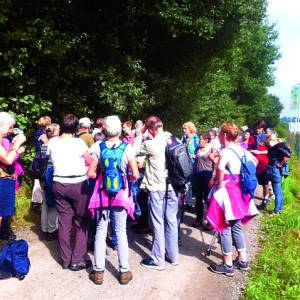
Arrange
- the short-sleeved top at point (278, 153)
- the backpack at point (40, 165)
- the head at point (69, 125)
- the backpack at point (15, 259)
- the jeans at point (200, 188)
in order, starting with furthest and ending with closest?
1. the short-sleeved top at point (278, 153)
2. the jeans at point (200, 188)
3. the backpack at point (40, 165)
4. the head at point (69, 125)
5. the backpack at point (15, 259)

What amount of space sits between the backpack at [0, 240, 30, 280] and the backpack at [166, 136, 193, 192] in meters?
1.95

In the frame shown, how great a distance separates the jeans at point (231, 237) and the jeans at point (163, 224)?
0.63 metres

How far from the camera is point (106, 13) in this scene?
11062 mm

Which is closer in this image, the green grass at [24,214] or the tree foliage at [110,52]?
the green grass at [24,214]

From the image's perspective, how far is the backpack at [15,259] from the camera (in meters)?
4.57

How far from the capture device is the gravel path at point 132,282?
14.5 ft

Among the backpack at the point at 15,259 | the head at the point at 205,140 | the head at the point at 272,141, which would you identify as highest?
the head at the point at 205,140

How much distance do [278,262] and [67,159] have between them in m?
3.18

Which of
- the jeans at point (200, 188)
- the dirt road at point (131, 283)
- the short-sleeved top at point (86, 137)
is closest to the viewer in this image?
the dirt road at point (131, 283)

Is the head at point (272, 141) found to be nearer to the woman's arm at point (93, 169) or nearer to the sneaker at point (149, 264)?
the sneaker at point (149, 264)

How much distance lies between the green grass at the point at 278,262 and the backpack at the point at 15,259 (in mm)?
2553

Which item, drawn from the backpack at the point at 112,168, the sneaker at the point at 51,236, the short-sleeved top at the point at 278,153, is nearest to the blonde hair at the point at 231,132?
the backpack at the point at 112,168

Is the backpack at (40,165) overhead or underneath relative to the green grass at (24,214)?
overhead

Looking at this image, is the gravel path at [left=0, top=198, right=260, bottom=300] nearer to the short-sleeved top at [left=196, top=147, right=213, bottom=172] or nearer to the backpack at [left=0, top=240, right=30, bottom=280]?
the backpack at [left=0, top=240, right=30, bottom=280]
